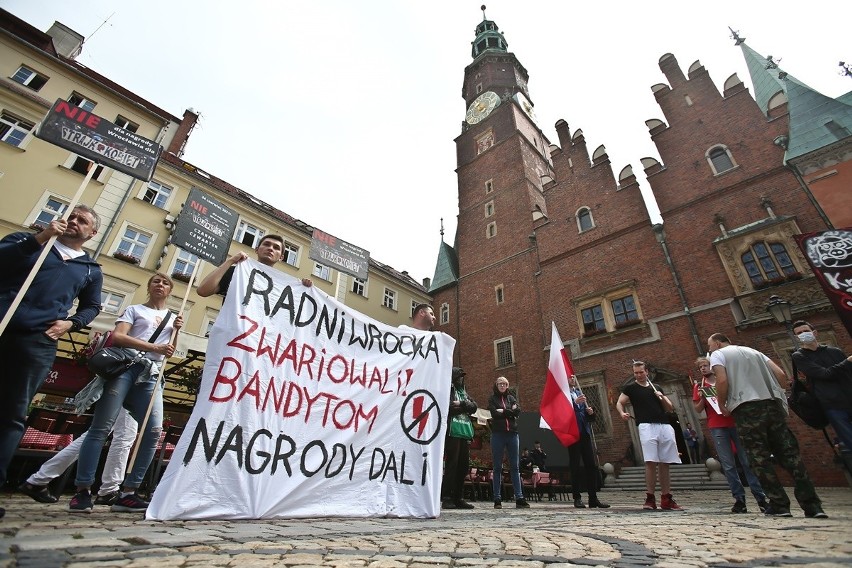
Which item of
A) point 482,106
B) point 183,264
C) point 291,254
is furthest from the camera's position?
point 482,106

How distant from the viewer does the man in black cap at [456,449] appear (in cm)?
498

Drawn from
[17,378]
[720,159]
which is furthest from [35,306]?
[720,159]

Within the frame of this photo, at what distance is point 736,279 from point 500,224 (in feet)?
37.2

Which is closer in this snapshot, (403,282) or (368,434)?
(368,434)

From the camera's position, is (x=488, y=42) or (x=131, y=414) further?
(x=488, y=42)

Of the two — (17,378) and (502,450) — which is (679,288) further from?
(17,378)

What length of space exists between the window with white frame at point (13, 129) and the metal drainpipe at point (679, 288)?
74.7ft

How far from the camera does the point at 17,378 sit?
2289 mm

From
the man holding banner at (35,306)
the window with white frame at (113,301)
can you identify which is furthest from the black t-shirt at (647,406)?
the window with white frame at (113,301)

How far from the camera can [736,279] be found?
40.0 ft

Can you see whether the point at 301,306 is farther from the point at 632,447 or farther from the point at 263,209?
the point at 263,209

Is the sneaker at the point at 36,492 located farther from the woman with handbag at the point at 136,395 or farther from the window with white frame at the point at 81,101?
the window with white frame at the point at 81,101

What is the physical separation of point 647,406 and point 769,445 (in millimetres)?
1326

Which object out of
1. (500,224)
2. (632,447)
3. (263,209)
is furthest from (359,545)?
(500,224)
